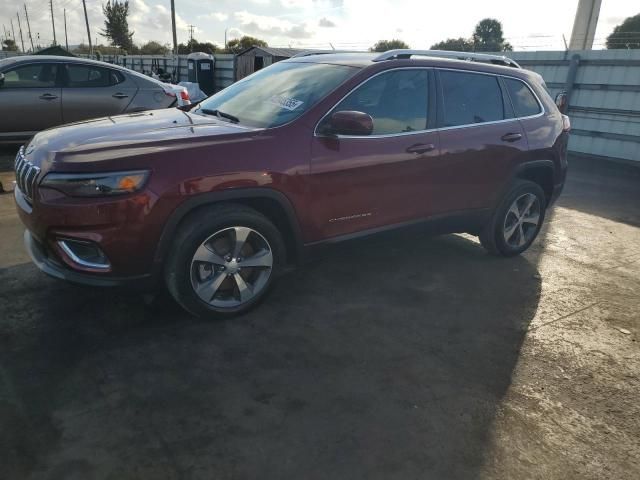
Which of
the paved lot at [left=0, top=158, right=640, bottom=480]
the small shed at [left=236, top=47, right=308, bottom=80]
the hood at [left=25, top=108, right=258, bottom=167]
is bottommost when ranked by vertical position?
the paved lot at [left=0, top=158, right=640, bottom=480]

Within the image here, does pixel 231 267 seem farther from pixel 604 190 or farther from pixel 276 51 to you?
pixel 276 51

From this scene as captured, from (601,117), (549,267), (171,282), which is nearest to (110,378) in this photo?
(171,282)

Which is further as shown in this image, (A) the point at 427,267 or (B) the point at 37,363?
(A) the point at 427,267

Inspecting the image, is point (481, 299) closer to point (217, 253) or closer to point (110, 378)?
point (217, 253)

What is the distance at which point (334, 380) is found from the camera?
109 inches

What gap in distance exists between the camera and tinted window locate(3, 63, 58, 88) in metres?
7.19

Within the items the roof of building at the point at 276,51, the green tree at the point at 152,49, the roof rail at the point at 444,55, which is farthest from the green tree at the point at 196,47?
the roof rail at the point at 444,55

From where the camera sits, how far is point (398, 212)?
384 centimetres

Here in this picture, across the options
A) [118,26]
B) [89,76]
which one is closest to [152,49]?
[118,26]

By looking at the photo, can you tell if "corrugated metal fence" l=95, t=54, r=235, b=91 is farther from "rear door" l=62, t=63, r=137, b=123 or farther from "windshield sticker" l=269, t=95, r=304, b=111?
"windshield sticker" l=269, t=95, r=304, b=111

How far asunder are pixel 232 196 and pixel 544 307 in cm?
253

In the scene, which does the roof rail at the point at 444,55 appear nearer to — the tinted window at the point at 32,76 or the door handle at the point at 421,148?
the door handle at the point at 421,148

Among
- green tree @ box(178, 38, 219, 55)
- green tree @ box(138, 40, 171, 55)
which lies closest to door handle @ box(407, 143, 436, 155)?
green tree @ box(178, 38, 219, 55)

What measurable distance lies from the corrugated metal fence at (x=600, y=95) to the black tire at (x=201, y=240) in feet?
28.6
